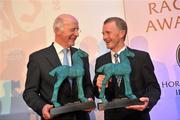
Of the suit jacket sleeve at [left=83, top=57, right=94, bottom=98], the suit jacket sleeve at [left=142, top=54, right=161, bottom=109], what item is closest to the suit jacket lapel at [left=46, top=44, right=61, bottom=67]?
the suit jacket sleeve at [left=83, top=57, right=94, bottom=98]

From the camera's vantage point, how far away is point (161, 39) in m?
2.60

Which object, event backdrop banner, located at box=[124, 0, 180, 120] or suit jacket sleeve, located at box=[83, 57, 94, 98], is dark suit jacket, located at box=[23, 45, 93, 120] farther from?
event backdrop banner, located at box=[124, 0, 180, 120]

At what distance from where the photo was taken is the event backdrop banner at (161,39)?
2557 mm

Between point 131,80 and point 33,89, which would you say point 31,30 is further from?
point 131,80

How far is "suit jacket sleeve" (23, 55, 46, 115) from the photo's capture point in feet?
6.05

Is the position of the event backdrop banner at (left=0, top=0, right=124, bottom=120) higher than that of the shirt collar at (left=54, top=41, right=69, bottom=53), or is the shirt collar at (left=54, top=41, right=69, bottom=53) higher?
the event backdrop banner at (left=0, top=0, right=124, bottom=120)

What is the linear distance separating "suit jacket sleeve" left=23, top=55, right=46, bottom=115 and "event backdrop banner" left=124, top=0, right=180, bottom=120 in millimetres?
900

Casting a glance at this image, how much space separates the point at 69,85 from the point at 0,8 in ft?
3.58

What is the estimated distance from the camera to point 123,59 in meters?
1.89

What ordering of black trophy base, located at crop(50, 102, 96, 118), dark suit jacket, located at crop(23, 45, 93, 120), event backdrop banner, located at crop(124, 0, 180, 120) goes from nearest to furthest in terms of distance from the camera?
black trophy base, located at crop(50, 102, 96, 118) < dark suit jacket, located at crop(23, 45, 93, 120) < event backdrop banner, located at crop(124, 0, 180, 120)

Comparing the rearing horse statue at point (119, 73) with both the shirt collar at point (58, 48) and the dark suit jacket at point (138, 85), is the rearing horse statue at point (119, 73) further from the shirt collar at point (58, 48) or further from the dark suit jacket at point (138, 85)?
the shirt collar at point (58, 48)

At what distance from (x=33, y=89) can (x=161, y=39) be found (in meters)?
1.08

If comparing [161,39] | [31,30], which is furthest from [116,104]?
[31,30]

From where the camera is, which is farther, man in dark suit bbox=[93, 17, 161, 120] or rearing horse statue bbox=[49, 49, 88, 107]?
man in dark suit bbox=[93, 17, 161, 120]
